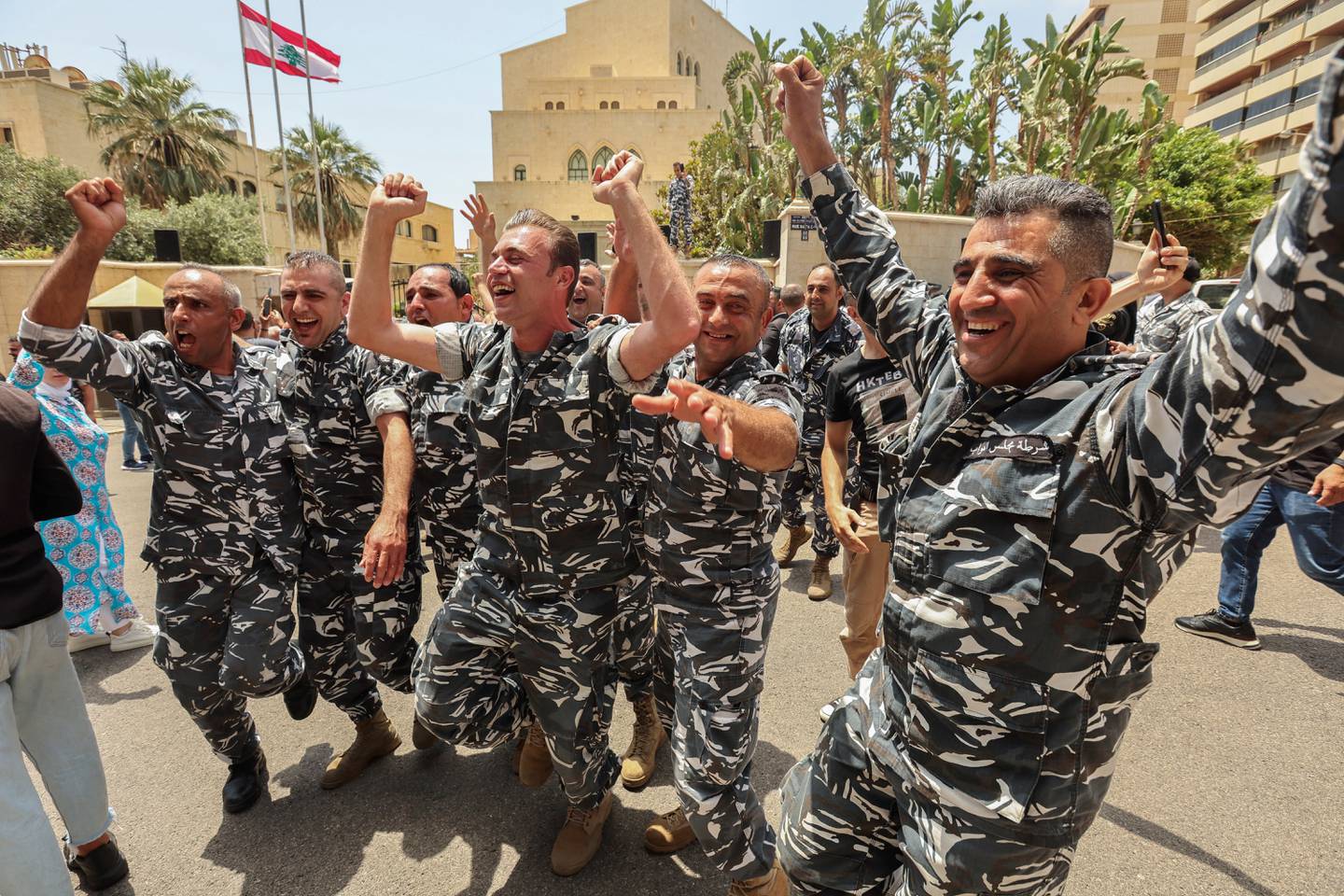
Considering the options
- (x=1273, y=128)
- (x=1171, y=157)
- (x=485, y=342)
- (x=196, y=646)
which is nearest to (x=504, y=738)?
(x=196, y=646)

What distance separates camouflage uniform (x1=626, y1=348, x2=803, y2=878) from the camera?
2.27 m

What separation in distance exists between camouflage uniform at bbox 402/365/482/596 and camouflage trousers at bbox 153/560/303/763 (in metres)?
0.76

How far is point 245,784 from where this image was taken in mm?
2951

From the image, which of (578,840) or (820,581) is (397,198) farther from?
(820,581)

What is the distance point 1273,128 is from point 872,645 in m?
47.9

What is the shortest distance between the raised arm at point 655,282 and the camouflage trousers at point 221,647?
2.08 metres

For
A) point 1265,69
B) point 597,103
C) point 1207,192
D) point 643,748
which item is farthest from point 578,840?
point 1265,69

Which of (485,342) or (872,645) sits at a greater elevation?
(485,342)

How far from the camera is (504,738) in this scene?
2.74 m

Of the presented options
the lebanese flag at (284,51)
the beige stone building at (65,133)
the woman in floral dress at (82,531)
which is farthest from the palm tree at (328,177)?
the woman in floral dress at (82,531)

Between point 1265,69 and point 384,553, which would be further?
point 1265,69

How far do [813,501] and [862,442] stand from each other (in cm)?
193

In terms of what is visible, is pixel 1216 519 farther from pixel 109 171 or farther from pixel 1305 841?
pixel 109 171

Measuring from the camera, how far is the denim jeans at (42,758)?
6.46 ft
